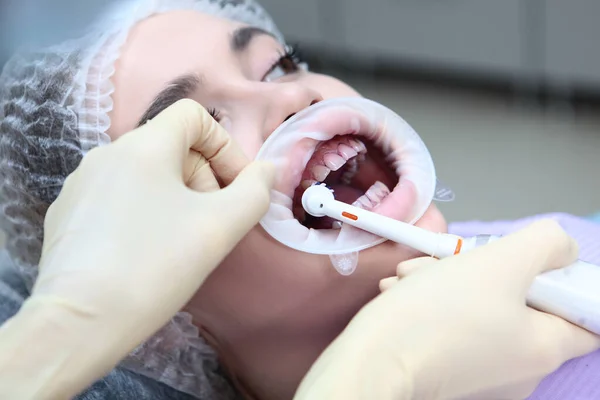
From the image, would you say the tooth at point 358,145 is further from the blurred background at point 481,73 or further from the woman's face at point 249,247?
the blurred background at point 481,73

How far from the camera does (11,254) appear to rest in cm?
107

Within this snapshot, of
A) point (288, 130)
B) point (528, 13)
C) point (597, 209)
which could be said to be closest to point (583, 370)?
point (288, 130)

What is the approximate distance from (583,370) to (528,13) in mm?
2189

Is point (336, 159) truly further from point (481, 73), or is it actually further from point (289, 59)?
point (481, 73)

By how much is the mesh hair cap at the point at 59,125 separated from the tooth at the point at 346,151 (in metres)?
0.33

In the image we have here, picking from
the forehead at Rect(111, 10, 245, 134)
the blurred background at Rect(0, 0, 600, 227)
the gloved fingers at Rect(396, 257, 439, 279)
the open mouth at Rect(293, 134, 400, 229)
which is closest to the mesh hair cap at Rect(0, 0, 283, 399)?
the forehead at Rect(111, 10, 245, 134)

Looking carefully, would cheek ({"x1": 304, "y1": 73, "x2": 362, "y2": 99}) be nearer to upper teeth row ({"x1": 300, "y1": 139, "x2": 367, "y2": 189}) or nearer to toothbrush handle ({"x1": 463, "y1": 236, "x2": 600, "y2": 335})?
upper teeth row ({"x1": 300, "y1": 139, "x2": 367, "y2": 189})

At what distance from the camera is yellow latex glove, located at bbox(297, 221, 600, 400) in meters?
0.59

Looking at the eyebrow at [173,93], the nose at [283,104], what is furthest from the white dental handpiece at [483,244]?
the eyebrow at [173,93]

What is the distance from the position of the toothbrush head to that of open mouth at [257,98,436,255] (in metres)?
0.02

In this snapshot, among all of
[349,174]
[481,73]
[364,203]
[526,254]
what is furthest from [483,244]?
[481,73]

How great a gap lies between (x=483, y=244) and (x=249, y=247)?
30 cm

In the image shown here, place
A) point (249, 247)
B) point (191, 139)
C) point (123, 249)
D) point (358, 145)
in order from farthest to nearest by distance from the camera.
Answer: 1. point (358, 145)
2. point (249, 247)
3. point (191, 139)
4. point (123, 249)

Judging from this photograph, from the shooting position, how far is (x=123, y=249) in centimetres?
59
